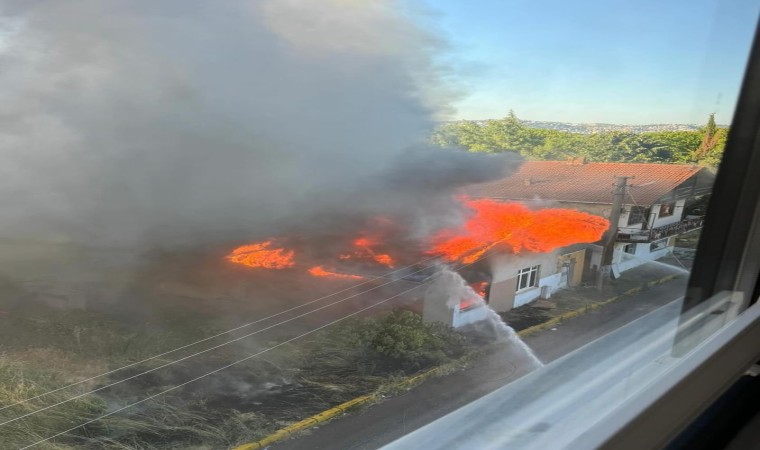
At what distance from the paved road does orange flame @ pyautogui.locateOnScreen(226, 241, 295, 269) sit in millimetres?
235

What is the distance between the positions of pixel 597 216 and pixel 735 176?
843 mm

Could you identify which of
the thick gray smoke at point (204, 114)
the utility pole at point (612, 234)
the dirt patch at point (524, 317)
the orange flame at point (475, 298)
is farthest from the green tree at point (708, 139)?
the thick gray smoke at point (204, 114)

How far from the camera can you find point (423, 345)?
896 millimetres

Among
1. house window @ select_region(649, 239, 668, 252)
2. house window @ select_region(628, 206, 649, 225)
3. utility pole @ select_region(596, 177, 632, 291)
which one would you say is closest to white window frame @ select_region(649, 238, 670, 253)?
house window @ select_region(649, 239, 668, 252)

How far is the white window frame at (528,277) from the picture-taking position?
43.1 inches

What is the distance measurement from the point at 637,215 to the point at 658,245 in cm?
24

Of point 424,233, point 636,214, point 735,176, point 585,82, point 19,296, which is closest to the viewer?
point 19,296

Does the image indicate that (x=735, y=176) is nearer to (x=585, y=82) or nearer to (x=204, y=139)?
(x=585, y=82)

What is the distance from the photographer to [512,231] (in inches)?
41.0

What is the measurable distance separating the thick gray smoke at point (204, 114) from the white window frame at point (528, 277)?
0.41 meters

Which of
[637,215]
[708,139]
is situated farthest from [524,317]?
[708,139]

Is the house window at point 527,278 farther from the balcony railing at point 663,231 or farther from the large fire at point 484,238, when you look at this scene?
the balcony railing at point 663,231

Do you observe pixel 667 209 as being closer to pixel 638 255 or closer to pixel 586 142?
pixel 638 255

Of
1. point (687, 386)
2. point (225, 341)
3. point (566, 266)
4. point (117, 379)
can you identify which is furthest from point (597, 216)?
point (117, 379)
